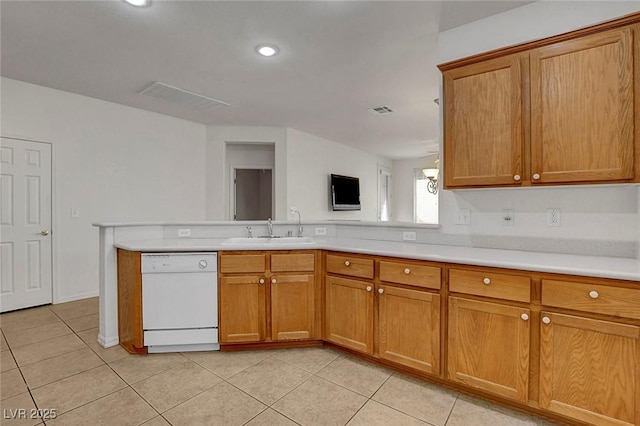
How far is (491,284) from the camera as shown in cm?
177

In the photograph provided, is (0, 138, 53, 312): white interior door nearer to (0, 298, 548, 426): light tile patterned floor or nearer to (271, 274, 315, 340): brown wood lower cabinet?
(0, 298, 548, 426): light tile patterned floor

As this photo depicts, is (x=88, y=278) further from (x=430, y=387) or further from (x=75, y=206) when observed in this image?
(x=430, y=387)

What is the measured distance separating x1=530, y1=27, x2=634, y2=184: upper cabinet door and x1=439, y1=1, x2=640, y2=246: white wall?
0.89 ft

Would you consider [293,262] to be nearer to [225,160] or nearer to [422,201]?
[225,160]

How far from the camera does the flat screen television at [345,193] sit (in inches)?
262

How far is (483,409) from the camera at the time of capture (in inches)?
71.0

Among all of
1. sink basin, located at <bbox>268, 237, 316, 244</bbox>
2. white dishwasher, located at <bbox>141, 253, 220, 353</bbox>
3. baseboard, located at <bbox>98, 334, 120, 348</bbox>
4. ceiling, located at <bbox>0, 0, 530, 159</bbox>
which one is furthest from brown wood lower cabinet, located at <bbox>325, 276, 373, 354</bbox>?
ceiling, located at <bbox>0, 0, 530, 159</bbox>

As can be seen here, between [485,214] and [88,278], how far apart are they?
4605 mm

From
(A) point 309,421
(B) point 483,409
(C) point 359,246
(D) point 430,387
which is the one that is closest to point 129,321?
(A) point 309,421

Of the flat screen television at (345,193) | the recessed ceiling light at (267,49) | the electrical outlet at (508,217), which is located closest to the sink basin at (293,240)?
the electrical outlet at (508,217)

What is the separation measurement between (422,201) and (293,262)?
7.05 m

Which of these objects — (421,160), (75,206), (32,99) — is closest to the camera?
(32,99)

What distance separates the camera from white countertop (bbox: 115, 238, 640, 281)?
1.55 metres

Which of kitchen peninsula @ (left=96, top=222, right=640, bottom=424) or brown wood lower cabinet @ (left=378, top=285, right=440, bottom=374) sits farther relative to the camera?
brown wood lower cabinet @ (left=378, top=285, right=440, bottom=374)
